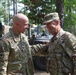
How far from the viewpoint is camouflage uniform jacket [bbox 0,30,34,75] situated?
12.5ft

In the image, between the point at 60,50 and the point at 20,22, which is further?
the point at 60,50

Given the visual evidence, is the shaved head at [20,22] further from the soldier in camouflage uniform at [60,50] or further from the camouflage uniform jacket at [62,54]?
the camouflage uniform jacket at [62,54]

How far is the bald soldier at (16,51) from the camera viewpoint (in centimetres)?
382

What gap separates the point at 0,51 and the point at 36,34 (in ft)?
27.3

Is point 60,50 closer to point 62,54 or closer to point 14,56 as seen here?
point 62,54

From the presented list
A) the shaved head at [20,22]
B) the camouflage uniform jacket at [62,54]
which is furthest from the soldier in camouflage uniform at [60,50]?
the shaved head at [20,22]

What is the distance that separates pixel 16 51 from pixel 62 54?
62cm

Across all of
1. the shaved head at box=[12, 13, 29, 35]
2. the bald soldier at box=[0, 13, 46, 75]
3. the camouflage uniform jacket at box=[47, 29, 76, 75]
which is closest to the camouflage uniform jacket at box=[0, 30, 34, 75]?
the bald soldier at box=[0, 13, 46, 75]

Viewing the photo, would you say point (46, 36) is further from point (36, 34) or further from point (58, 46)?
point (58, 46)

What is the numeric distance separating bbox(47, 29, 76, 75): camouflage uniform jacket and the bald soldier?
0.33 metres

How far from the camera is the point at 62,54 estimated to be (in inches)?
159

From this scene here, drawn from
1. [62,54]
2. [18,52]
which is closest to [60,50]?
[62,54]

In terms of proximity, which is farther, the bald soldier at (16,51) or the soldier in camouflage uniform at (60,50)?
the soldier in camouflage uniform at (60,50)

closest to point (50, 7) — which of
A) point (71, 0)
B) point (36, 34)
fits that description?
point (71, 0)
